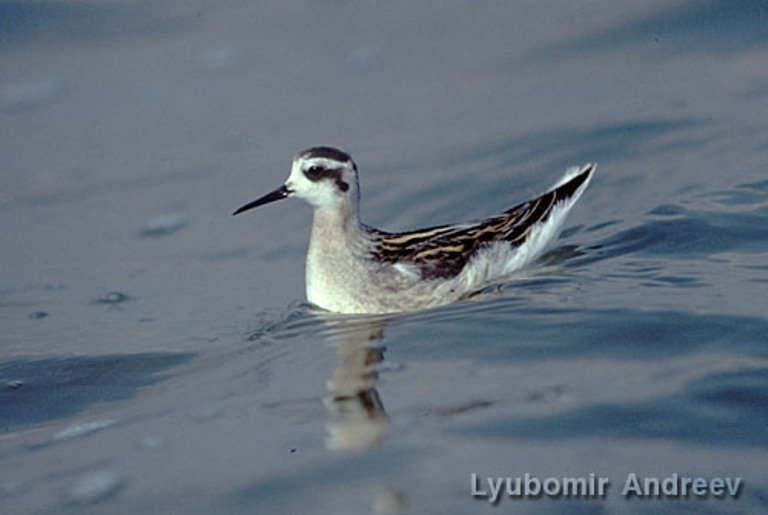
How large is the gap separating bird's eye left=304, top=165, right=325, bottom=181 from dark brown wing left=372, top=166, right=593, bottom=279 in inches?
23.2

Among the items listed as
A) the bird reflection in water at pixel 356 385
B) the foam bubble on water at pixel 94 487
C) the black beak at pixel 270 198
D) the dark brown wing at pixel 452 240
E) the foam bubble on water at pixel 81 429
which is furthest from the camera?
the dark brown wing at pixel 452 240

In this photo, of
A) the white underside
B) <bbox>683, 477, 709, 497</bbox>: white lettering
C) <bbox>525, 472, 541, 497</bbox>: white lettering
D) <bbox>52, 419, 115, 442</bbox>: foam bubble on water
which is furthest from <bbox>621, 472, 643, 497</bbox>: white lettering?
A: the white underside

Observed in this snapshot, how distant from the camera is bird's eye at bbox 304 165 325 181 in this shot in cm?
765

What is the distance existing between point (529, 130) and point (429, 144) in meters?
0.80

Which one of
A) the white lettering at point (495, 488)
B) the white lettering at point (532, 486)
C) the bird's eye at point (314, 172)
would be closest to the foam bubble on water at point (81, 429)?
the white lettering at point (495, 488)

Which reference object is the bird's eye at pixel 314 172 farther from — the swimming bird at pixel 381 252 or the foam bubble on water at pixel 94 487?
the foam bubble on water at pixel 94 487

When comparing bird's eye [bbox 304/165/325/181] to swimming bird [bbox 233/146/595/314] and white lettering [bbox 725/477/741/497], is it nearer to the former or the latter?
swimming bird [bbox 233/146/595/314]

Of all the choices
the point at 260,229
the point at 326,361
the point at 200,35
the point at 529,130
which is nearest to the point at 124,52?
the point at 200,35

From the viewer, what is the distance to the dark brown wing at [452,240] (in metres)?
7.80

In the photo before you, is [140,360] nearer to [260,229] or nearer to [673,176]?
[260,229]

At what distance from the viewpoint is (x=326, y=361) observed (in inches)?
255

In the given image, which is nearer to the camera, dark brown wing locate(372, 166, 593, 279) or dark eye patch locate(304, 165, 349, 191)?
dark eye patch locate(304, 165, 349, 191)

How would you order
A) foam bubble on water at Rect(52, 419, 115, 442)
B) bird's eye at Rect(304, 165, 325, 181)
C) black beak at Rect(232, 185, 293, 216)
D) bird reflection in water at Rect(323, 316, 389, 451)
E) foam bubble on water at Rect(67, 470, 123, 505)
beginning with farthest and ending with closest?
bird's eye at Rect(304, 165, 325, 181) → black beak at Rect(232, 185, 293, 216) → foam bubble on water at Rect(52, 419, 115, 442) → bird reflection in water at Rect(323, 316, 389, 451) → foam bubble on water at Rect(67, 470, 123, 505)

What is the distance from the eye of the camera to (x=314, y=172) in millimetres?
7676
